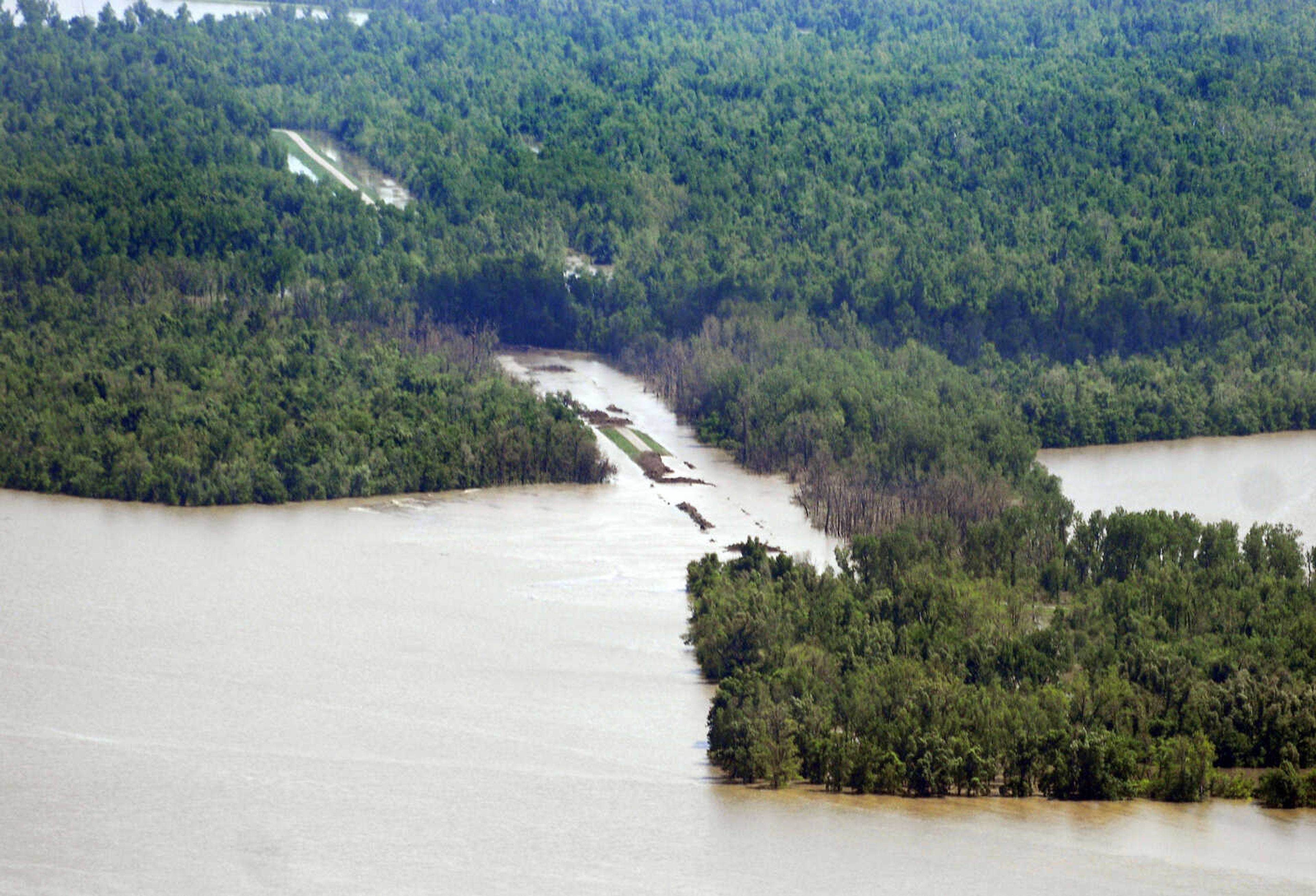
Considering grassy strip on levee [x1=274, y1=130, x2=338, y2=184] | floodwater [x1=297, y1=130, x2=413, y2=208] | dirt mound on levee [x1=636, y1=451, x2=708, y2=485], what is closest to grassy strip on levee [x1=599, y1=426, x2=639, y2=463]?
dirt mound on levee [x1=636, y1=451, x2=708, y2=485]

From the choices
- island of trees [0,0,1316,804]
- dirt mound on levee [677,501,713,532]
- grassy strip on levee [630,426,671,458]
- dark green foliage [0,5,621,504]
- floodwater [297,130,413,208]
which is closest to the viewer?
island of trees [0,0,1316,804]

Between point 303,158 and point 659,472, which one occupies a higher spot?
point 303,158

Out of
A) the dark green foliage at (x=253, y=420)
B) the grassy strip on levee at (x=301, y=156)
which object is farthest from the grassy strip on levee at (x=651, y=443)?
the grassy strip on levee at (x=301, y=156)

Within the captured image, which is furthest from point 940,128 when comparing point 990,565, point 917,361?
point 990,565

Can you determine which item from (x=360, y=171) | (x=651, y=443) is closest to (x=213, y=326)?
(x=651, y=443)

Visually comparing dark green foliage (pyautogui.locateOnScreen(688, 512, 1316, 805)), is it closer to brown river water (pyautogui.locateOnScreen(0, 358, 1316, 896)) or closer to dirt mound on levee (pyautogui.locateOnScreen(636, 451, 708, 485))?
brown river water (pyautogui.locateOnScreen(0, 358, 1316, 896))

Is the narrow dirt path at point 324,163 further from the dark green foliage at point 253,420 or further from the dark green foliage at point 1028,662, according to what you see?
the dark green foliage at point 1028,662

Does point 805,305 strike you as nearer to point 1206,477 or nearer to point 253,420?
point 1206,477
